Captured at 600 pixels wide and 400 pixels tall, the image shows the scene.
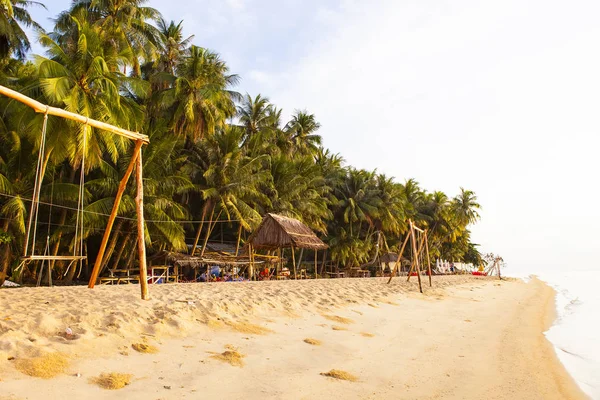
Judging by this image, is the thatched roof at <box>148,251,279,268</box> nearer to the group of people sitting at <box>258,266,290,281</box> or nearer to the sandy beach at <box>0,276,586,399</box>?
the group of people sitting at <box>258,266,290,281</box>

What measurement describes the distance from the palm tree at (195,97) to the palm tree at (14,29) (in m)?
6.67

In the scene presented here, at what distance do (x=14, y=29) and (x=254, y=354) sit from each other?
A: 20.7 m

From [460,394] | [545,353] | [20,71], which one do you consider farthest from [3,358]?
[20,71]

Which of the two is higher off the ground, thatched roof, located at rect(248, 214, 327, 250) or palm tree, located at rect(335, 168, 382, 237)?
palm tree, located at rect(335, 168, 382, 237)

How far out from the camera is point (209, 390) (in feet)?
11.9

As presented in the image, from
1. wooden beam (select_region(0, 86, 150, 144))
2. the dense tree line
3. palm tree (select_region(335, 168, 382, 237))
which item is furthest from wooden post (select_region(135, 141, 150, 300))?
palm tree (select_region(335, 168, 382, 237))

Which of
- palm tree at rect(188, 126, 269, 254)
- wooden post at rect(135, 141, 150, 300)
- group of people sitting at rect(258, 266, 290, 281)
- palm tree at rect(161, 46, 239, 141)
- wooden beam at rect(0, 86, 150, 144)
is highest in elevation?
palm tree at rect(161, 46, 239, 141)

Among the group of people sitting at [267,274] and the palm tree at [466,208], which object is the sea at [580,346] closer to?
the group of people sitting at [267,274]

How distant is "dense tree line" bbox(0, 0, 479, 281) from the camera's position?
14633 millimetres

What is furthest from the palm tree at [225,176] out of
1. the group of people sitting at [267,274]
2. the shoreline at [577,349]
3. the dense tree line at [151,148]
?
the shoreline at [577,349]

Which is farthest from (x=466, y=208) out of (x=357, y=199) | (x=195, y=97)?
(x=195, y=97)

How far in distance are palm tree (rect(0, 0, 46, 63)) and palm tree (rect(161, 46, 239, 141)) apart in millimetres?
6667

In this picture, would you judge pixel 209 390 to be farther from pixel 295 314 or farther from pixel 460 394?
pixel 295 314

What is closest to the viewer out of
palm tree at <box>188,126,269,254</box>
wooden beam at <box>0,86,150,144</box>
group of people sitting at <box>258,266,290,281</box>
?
wooden beam at <box>0,86,150,144</box>
